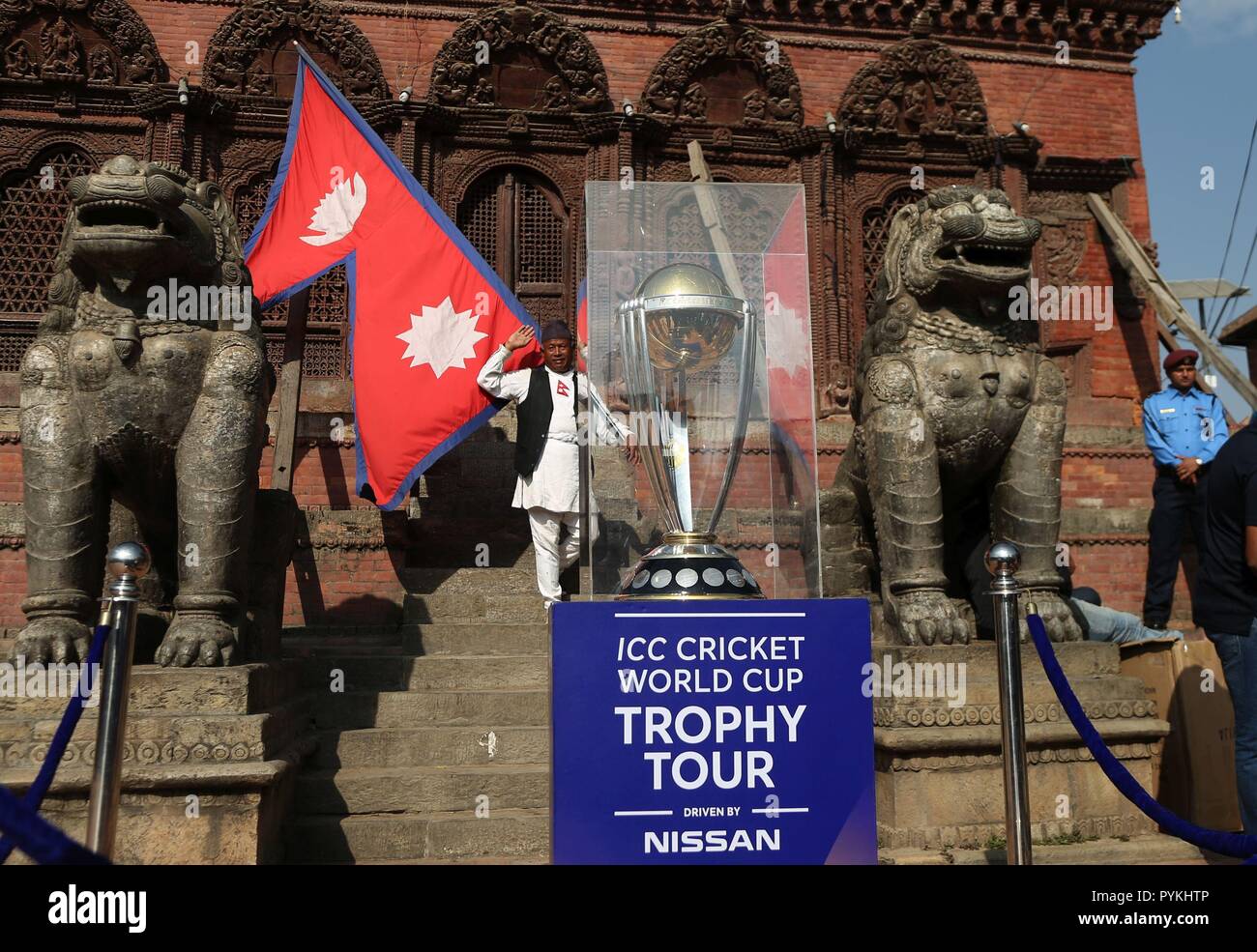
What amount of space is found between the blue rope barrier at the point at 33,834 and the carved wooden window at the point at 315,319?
30.4ft

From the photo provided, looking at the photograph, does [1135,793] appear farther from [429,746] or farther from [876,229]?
[876,229]

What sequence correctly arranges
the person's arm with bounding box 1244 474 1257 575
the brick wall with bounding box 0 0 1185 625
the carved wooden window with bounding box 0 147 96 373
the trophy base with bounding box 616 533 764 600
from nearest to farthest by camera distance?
1. the trophy base with bounding box 616 533 764 600
2. the person's arm with bounding box 1244 474 1257 575
3. the brick wall with bounding box 0 0 1185 625
4. the carved wooden window with bounding box 0 147 96 373

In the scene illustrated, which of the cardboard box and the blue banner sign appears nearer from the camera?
the blue banner sign

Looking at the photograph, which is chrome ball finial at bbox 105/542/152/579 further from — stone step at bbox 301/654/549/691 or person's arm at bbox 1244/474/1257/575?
person's arm at bbox 1244/474/1257/575

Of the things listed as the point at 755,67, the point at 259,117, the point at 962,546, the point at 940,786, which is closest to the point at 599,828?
the point at 940,786

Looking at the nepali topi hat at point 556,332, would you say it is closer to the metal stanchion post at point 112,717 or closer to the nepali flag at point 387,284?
the nepali flag at point 387,284

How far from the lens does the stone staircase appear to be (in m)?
4.59

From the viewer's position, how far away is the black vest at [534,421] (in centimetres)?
664

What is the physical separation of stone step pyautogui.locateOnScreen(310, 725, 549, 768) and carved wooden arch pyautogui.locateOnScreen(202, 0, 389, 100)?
844cm

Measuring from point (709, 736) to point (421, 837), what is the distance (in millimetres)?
1948

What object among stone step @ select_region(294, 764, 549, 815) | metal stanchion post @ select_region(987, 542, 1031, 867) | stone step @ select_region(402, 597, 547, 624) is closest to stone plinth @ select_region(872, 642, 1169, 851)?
metal stanchion post @ select_region(987, 542, 1031, 867)

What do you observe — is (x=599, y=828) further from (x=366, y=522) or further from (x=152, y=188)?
(x=366, y=522)

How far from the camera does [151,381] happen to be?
4555mm
